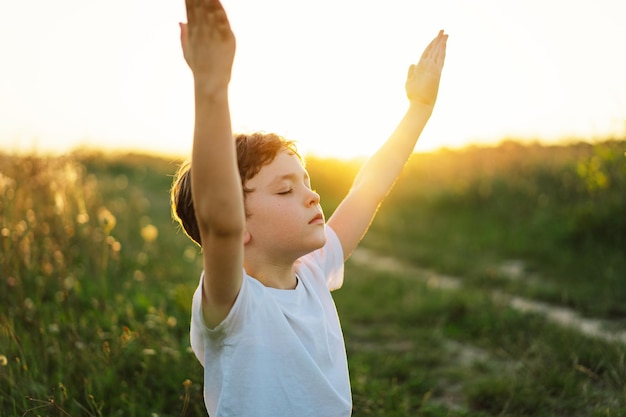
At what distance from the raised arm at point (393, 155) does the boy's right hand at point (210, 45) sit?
104cm

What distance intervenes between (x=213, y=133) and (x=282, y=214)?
51 centimetres

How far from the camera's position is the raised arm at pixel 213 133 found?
1.22 metres

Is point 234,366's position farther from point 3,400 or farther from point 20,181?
point 20,181

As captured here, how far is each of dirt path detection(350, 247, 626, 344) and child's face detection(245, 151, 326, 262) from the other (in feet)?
8.07

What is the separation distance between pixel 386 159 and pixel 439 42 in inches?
18.4

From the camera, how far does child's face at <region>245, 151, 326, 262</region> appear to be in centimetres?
172

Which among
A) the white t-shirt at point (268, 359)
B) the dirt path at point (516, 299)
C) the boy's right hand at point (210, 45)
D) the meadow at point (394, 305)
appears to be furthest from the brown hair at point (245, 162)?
the dirt path at point (516, 299)

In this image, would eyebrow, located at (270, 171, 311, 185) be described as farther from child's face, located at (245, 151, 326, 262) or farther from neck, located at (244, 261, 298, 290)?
neck, located at (244, 261, 298, 290)

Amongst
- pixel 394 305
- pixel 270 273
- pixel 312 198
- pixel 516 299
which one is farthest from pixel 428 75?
pixel 516 299

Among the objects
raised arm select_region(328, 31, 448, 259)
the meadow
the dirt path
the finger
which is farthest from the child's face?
the dirt path

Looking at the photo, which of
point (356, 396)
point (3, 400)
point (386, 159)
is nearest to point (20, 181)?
point (3, 400)

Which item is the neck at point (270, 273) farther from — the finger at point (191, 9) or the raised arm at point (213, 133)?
the finger at point (191, 9)

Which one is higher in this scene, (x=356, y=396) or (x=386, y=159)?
(x=386, y=159)

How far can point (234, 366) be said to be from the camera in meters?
1.60
